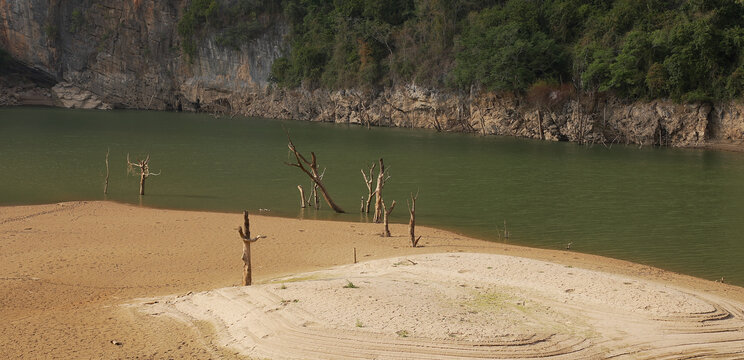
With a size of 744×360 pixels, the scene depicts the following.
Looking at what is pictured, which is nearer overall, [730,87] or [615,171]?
[615,171]

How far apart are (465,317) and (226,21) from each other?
7073cm

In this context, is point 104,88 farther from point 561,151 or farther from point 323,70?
point 561,151

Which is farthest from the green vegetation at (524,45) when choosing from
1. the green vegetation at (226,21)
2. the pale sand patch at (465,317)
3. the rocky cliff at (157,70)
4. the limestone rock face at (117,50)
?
the pale sand patch at (465,317)

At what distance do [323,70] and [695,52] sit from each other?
118ft

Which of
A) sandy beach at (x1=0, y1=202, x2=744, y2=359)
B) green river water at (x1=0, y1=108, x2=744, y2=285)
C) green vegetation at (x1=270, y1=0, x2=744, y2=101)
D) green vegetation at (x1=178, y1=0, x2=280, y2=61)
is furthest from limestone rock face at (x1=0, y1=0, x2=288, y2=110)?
sandy beach at (x1=0, y1=202, x2=744, y2=359)

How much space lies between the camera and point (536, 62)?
45.6 meters

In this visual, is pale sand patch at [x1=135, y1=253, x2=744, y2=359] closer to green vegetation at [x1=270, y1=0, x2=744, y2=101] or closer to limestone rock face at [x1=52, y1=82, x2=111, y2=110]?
green vegetation at [x1=270, y1=0, x2=744, y2=101]

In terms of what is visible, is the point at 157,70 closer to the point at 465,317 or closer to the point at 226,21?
the point at 226,21

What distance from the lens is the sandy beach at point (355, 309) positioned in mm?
8164

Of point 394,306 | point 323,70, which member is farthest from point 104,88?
point 394,306

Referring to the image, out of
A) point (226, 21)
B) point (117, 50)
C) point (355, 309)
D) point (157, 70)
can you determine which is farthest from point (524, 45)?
point (117, 50)

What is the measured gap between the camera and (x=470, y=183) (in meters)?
26.7

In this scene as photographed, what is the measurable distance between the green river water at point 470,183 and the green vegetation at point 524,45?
195 inches

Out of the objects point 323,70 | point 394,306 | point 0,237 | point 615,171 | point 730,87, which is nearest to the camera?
point 394,306
